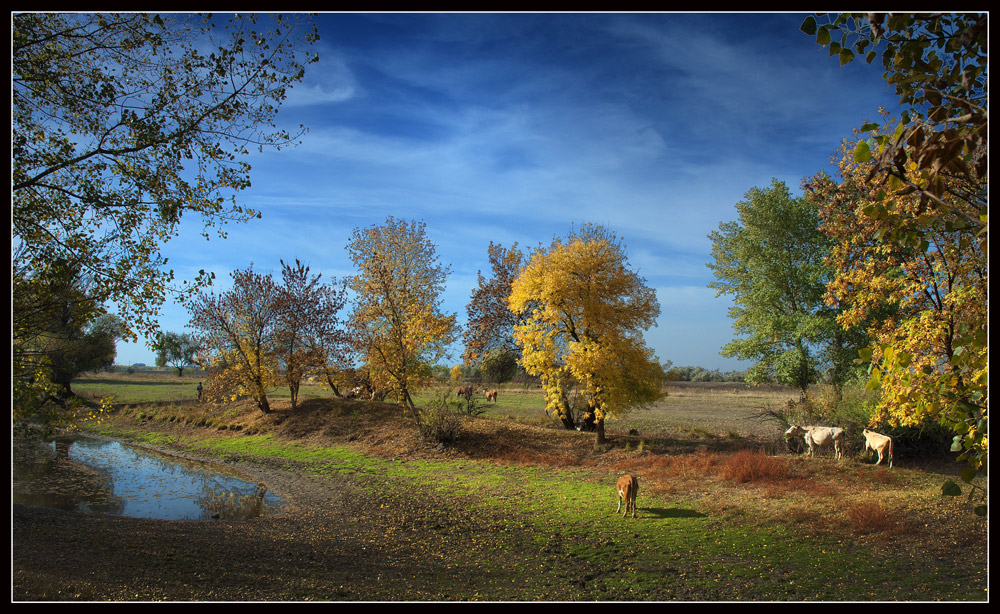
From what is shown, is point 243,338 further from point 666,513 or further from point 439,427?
point 666,513

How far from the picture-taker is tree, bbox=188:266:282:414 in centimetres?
2859

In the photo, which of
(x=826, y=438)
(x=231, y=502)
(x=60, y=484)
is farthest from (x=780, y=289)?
(x=60, y=484)

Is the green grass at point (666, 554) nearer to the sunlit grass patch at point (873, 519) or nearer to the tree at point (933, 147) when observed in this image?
the sunlit grass patch at point (873, 519)

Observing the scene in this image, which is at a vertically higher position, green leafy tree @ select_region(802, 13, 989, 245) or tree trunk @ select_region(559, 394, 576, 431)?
green leafy tree @ select_region(802, 13, 989, 245)

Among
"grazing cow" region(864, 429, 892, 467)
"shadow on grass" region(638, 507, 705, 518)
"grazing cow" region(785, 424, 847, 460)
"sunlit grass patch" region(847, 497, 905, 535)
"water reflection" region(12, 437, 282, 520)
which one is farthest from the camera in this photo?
"grazing cow" region(785, 424, 847, 460)

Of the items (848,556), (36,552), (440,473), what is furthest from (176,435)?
(848,556)

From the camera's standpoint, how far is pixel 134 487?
1700cm

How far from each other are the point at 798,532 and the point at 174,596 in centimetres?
999

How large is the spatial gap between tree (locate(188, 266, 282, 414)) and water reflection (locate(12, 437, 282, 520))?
19.2 feet

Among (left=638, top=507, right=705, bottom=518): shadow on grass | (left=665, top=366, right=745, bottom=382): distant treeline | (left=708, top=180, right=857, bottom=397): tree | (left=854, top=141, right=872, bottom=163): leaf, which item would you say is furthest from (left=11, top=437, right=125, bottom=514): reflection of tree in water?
(left=665, top=366, right=745, bottom=382): distant treeline

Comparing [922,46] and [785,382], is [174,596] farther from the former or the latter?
[785,382]

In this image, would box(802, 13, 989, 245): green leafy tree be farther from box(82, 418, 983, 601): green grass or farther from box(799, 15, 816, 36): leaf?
box(82, 418, 983, 601): green grass

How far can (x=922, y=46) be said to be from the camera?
3348mm

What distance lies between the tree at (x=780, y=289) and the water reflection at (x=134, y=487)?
2308 centimetres
